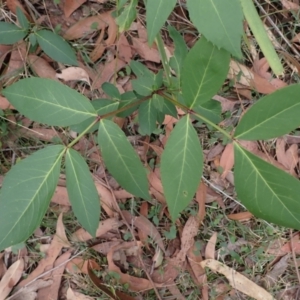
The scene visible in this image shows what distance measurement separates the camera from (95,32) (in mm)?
1445

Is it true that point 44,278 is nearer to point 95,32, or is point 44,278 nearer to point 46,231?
point 46,231

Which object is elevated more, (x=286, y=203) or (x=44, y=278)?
(x=286, y=203)

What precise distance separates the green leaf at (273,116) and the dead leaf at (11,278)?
1.09 m

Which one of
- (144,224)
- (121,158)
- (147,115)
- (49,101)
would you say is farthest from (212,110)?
(144,224)

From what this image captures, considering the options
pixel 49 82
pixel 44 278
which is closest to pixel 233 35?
pixel 49 82

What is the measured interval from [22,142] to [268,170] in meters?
1.03

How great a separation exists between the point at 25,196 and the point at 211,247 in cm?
99

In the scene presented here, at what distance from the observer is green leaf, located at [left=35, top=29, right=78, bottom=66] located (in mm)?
1293

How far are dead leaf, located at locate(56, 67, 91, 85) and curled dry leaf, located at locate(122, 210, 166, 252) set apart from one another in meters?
0.48

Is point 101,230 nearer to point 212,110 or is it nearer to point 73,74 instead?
point 73,74

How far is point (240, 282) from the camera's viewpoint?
152cm

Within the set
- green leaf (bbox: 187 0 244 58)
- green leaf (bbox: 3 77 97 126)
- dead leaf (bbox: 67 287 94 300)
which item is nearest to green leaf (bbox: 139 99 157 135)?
green leaf (bbox: 3 77 97 126)

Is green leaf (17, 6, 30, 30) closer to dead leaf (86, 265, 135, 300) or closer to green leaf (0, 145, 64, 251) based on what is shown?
green leaf (0, 145, 64, 251)

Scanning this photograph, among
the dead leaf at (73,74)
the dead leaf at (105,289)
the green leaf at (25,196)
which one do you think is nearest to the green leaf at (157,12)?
the green leaf at (25,196)
